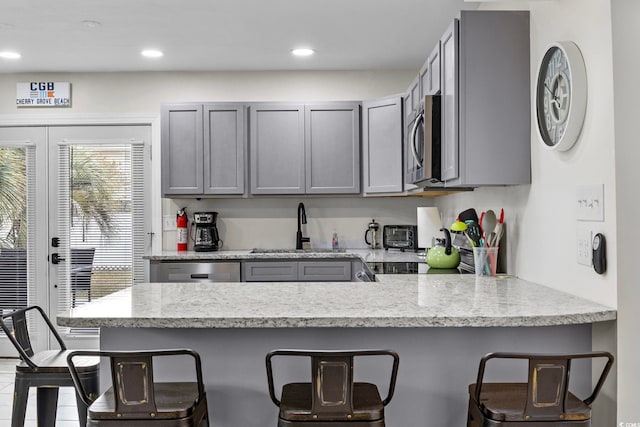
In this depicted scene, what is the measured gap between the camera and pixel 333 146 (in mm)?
4730

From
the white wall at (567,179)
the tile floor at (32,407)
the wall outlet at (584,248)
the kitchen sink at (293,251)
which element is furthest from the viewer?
the kitchen sink at (293,251)

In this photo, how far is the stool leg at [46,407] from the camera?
96.3 inches

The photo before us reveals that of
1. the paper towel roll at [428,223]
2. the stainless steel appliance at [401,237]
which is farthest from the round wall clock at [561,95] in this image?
the stainless steel appliance at [401,237]

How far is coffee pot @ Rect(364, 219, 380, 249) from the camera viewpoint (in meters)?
5.00

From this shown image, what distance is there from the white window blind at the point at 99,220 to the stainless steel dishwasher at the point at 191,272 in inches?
26.0

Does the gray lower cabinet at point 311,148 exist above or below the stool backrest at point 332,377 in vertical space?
above

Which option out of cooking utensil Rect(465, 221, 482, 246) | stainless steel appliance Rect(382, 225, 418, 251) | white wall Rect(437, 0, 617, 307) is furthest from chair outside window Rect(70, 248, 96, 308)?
white wall Rect(437, 0, 617, 307)

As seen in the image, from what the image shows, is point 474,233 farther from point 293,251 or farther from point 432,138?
point 293,251

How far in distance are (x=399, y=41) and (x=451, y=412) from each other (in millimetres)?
2940

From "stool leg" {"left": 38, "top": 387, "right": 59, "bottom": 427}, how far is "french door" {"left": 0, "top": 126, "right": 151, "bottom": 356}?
258 cm

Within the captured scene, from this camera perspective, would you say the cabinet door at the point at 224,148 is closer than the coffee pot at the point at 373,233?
Yes

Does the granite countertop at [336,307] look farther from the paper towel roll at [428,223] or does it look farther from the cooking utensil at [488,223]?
the paper towel roll at [428,223]

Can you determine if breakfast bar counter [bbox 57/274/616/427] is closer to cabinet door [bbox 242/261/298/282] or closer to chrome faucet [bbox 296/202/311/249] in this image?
cabinet door [bbox 242/261/298/282]

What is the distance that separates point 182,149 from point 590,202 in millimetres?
3415
